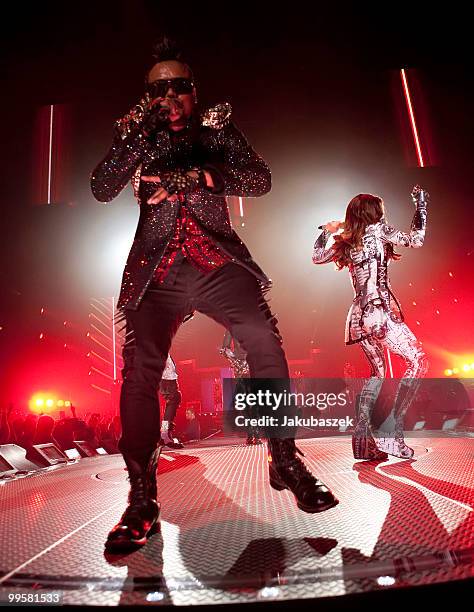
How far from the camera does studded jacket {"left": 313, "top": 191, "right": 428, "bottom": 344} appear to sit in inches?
116

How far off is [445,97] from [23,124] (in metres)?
5.49

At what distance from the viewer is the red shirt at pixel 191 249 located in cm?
159

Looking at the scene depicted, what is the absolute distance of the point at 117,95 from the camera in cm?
545

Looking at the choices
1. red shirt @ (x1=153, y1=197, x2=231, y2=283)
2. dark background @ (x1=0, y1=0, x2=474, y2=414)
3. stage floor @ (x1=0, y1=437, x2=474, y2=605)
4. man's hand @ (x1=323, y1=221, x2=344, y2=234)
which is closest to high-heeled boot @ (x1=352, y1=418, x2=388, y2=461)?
stage floor @ (x1=0, y1=437, x2=474, y2=605)

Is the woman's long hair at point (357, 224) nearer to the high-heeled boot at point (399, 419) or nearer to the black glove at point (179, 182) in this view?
the high-heeled boot at point (399, 419)

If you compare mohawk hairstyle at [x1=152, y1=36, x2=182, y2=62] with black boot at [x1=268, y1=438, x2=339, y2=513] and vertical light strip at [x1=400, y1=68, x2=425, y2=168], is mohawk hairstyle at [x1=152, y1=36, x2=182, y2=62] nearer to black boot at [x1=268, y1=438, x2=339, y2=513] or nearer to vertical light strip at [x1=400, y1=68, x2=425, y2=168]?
black boot at [x1=268, y1=438, x2=339, y2=513]

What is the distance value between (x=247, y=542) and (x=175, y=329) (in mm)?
787

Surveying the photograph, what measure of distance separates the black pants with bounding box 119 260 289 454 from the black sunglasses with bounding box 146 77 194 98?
0.70 metres

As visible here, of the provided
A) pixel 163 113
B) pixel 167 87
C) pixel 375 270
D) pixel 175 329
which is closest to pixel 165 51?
pixel 167 87

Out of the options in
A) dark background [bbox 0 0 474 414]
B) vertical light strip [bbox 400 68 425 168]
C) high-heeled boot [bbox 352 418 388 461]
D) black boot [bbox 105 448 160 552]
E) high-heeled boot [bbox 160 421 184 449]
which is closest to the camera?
black boot [bbox 105 448 160 552]

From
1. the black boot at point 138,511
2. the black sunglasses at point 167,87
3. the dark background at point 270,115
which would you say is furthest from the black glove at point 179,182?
the dark background at point 270,115

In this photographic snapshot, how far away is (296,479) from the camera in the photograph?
1.32m

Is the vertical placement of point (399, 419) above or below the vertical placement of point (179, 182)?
below

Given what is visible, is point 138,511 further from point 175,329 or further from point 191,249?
point 191,249
